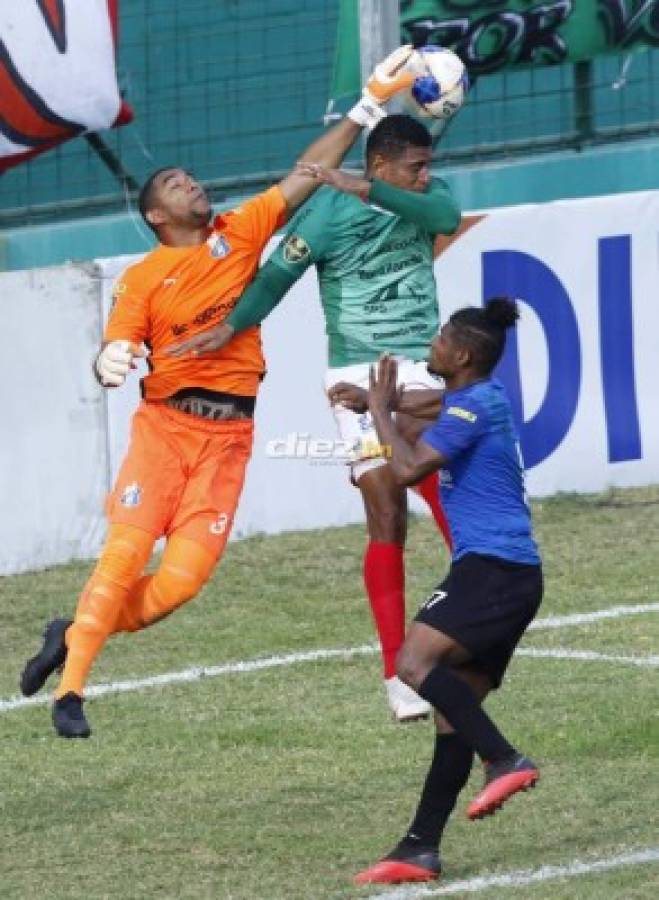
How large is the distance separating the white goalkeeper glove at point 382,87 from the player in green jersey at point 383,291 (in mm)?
60

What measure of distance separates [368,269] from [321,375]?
12.6 ft

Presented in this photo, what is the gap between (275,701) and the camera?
10.7 metres

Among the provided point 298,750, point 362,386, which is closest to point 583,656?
point 298,750

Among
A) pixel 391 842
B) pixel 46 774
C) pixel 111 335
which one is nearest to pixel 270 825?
pixel 391 842

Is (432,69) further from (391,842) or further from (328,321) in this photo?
(391,842)

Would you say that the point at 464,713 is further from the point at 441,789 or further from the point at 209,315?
the point at 209,315

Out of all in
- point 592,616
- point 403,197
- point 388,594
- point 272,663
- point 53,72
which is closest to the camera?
point 403,197

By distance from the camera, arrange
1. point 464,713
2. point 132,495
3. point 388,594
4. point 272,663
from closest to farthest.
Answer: point 464,713
point 132,495
point 388,594
point 272,663

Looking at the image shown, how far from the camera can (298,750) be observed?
9.88m

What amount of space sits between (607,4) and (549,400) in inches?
113

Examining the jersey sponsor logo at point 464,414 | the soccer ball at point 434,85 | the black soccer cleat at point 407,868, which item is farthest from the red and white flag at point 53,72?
the black soccer cleat at point 407,868

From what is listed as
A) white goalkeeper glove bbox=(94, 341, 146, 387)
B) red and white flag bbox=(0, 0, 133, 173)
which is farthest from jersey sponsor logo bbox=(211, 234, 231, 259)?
red and white flag bbox=(0, 0, 133, 173)

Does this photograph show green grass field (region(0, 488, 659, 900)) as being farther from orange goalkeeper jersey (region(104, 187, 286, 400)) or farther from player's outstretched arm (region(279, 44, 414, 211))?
player's outstretched arm (region(279, 44, 414, 211))

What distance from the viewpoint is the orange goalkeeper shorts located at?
928 cm
